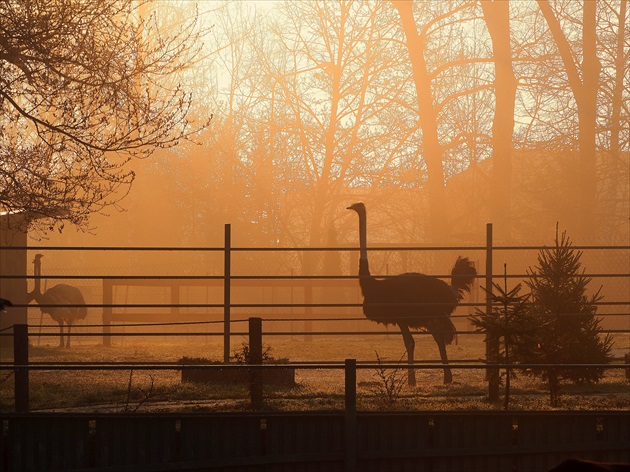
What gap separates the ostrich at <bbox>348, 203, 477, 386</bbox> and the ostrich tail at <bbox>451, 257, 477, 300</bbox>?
Result: 2cm

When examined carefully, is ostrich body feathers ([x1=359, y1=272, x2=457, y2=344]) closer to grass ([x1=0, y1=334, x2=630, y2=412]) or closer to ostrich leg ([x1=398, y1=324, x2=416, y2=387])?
ostrich leg ([x1=398, y1=324, x2=416, y2=387])

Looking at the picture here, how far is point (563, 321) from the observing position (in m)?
13.2

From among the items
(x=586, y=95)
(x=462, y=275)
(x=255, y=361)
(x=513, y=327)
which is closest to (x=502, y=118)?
(x=586, y=95)

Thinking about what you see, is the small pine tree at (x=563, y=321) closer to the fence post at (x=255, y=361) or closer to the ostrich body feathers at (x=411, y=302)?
the ostrich body feathers at (x=411, y=302)

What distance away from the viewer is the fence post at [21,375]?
1102 centimetres

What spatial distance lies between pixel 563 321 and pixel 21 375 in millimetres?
6517

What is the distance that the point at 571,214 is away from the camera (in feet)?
115

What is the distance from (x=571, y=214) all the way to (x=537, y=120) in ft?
12.3

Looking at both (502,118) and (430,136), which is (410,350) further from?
(430,136)

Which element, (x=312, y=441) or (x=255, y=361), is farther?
(x=255, y=361)

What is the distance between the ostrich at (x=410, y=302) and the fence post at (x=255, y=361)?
3413 millimetres

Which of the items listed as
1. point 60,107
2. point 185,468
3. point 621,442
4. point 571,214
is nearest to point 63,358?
Result: point 60,107

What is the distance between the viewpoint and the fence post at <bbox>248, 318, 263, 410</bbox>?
1160cm

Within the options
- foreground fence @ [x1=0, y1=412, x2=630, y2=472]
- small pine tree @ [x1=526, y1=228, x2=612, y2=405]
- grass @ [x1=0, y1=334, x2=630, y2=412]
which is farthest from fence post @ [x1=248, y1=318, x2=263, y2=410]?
foreground fence @ [x1=0, y1=412, x2=630, y2=472]
